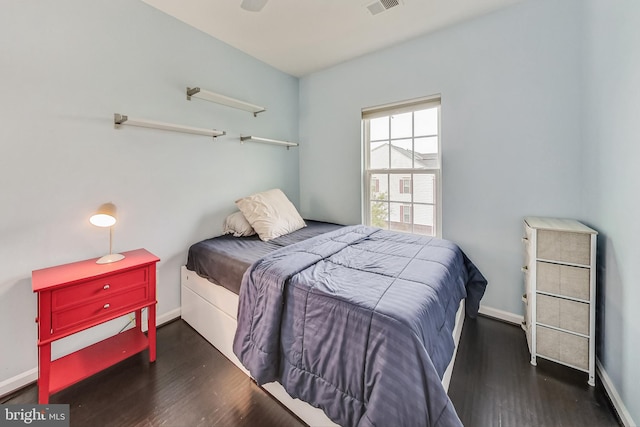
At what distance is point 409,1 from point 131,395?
3342 mm

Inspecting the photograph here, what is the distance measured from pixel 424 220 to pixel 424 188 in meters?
0.34

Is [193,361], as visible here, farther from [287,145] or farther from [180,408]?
[287,145]

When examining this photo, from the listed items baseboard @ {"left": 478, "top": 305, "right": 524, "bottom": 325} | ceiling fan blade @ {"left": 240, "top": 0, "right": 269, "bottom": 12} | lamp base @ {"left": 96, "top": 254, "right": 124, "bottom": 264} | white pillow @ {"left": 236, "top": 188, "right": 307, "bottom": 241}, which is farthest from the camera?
white pillow @ {"left": 236, "top": 188, "right": 307, "bottom": 241}

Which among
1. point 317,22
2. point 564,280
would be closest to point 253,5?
point 317,22

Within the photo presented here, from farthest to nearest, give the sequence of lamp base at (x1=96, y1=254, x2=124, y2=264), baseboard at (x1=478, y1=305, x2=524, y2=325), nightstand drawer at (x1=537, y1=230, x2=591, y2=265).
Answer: baseboard at (x1=478, y1=305, x2=524, y2=325) < lamp base at (x1=96, y1=254, x2=124, y2=264) < nightstand drawer at (x1=537, y1=230, x2=591, y2=265)

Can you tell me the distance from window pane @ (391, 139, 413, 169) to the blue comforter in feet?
4.05

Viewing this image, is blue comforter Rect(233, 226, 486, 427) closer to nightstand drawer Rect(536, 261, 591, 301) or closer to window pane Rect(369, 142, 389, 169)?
nightstand drawer Rect(536, 261, 591, 301)

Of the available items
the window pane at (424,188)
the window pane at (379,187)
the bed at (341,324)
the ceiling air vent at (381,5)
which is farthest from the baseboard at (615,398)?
the ceiling air vent at (381,5)

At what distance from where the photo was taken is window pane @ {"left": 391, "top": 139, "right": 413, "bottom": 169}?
2.71 m

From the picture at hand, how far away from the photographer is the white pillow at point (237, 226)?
2480 millimetres

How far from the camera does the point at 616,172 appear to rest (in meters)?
1.40

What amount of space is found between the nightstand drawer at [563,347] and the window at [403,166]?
3.67ft

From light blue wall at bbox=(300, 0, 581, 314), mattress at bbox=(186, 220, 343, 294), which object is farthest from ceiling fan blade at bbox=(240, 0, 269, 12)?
mattress at bbox=(186, 220, 343, 294)

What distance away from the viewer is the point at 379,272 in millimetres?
1513
